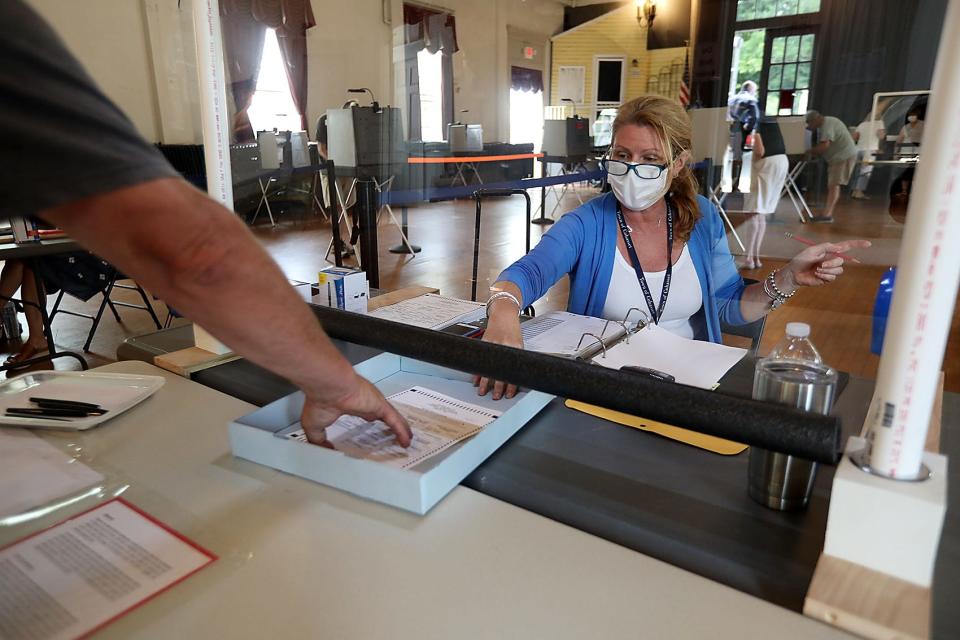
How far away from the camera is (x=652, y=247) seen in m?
1.76

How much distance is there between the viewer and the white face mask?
1652 mm

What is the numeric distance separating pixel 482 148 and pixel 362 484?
5.29m

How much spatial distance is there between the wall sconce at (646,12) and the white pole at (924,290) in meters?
3.62

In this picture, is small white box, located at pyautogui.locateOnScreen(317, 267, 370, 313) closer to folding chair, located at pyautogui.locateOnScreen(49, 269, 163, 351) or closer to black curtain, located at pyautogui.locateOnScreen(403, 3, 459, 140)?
folding chair, located at pyautogui.locateOnScreen(49, 269, 163, 351)

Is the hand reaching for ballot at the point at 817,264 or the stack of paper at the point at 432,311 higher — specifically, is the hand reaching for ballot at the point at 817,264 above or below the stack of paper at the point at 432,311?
above

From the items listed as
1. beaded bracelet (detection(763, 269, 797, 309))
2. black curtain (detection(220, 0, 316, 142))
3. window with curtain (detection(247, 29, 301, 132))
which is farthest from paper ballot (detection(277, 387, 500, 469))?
window with curtain (detection(247, 29, 301, 132))

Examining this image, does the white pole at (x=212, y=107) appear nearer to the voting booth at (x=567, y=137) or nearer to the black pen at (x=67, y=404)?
the black pen at (x=67, y=404)

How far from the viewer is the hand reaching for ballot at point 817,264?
1.41 metres

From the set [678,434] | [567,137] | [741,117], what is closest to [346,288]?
[678,434]

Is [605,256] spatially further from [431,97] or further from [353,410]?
[431,97]

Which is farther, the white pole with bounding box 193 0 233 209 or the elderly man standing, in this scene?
the elderly man standing

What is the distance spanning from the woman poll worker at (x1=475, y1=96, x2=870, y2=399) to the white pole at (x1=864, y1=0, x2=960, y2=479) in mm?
1094

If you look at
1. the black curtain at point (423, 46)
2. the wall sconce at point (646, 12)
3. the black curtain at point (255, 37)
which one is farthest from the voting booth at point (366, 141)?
the wall sconce at point (646, 12)

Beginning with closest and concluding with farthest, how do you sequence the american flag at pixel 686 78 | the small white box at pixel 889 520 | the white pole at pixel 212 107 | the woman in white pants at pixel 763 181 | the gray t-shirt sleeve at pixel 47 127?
the gray t-shirt sleeve at pixel 47 127 → the small white box at pixel 889 520 → the white pole at pixel 212 107 → the american flag at pixel 686 78 → the woman in white pants at pixel 763 181
